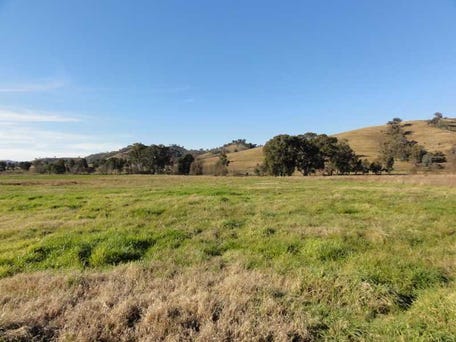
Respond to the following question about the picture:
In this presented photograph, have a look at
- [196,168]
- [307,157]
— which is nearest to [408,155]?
[307,157]

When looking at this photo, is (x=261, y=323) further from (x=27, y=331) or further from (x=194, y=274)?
(x=27, y=331)

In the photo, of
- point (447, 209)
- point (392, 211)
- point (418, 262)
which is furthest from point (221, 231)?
point (447, 209)

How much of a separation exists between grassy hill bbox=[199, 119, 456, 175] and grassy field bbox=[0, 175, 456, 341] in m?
92.7

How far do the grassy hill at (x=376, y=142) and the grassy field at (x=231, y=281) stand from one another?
92.7m

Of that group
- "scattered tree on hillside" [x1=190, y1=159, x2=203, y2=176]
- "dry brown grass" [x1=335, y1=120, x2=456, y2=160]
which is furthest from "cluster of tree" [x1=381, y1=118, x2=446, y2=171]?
"scattered tree on hillside" [x1=190, y1=159, x2=203, y2=176]

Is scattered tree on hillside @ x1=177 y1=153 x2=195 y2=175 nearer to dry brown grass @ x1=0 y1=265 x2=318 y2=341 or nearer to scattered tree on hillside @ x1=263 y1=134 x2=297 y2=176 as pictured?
scattered tree on hillside @ x1=263 y1=134 x2=297 y2=176

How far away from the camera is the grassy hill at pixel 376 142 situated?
395 feet

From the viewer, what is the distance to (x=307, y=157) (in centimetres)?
8606

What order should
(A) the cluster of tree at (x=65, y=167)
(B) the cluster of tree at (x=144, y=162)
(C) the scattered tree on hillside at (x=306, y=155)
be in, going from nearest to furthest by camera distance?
(C) the scattered tree on hillside at (x=306, y=155) < (B) the cluster of tree at (x=144, y=162) < (A) the cluster of tree at (x=65, y=167)

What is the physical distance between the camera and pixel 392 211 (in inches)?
620

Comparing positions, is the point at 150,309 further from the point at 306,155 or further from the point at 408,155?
the point at 408,155

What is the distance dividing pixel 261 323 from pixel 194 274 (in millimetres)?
2391

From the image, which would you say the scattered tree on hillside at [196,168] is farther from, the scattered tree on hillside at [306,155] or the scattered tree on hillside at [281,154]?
the scattered tree on hillside at [281,154]

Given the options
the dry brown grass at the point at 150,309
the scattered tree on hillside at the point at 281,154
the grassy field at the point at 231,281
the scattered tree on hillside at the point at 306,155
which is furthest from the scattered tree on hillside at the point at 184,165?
the dry brown grass at the point at 150,309
